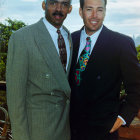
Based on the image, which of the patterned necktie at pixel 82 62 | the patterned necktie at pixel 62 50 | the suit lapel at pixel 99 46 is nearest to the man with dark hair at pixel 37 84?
the patterned necktie at pixel 62 50

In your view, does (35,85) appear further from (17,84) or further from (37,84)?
(17,84)

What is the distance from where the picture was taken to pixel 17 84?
194 centimetres

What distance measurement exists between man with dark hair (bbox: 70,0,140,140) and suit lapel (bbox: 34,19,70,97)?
0.19 meters

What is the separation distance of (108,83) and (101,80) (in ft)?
0.20

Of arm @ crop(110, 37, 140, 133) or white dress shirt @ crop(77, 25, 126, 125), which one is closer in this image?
arm @ crop(110, 37, 140, 133)

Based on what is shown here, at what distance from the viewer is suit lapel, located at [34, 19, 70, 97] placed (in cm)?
200

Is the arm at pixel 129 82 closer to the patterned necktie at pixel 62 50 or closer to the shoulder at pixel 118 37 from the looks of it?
the shoulder at pixel 118 37

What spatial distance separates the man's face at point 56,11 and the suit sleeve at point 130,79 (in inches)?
23.3

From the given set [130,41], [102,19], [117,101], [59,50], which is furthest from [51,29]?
[117,101]

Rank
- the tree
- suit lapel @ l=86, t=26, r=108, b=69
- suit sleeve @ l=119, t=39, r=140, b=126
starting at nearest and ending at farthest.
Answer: suit sleeve @ l=119, t=39, r=140, b=126
suit lapel @ l=86, t=26, r=108, b=69
the tree

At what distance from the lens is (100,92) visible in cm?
210

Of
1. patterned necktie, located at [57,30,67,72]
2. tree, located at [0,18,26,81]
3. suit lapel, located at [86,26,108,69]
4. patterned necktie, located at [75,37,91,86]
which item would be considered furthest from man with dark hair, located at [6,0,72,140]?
tree, located at [0,18,26,81]

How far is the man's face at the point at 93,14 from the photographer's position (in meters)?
2.19

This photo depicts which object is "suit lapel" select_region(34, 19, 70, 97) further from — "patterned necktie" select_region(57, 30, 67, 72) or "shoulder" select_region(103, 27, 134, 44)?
"shoulder" select_region(103, 27, 134, 44)
